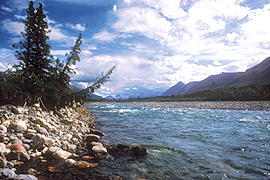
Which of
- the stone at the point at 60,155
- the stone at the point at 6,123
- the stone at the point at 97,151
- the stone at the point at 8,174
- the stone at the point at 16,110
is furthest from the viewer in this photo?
the stone at the point at 16,110

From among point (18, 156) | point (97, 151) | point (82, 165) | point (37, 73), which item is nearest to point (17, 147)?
point (18, 156)

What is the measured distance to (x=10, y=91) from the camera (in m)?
7.74

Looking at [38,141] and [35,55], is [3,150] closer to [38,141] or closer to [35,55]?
[38,141]

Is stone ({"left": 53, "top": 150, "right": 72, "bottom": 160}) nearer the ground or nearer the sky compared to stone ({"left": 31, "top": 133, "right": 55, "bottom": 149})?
nearer the ground

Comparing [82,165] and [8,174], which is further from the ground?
[8,174]

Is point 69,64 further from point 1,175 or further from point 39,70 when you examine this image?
point 1,175

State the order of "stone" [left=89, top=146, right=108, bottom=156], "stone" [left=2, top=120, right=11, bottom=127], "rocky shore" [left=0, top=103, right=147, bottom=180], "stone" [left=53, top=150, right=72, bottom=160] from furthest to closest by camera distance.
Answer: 1. "stone" [left=89, top=146, right=108, bottom=156]
2. "stone" [left=2, top=120, right=11, bottom=127]
3. "stone" [left=53, top=150, right=72, bottom=160]
4. "rocky shore" [left=0, top=103, right=147, bottom=180]

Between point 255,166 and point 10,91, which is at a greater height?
Result: point 10,91

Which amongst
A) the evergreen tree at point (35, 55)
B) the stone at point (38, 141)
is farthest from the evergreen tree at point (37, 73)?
the stone at point (38, 141)

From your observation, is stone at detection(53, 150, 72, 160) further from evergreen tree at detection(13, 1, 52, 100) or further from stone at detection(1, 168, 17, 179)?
evergreen tree at detection(13, 1, 52, 100)

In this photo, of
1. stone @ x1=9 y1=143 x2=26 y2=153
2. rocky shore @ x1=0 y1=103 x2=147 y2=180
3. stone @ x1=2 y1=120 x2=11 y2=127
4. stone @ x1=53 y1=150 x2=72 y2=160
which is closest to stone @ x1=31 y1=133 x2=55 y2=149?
rocky shore @ x1=0 y1=103 x2=147 y2=180

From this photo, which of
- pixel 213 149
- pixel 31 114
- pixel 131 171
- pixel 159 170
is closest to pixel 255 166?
pixel 213 149

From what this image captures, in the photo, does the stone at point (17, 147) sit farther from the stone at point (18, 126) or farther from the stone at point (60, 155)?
the stone at point (18, 126)

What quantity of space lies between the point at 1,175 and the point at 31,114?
4.94m
